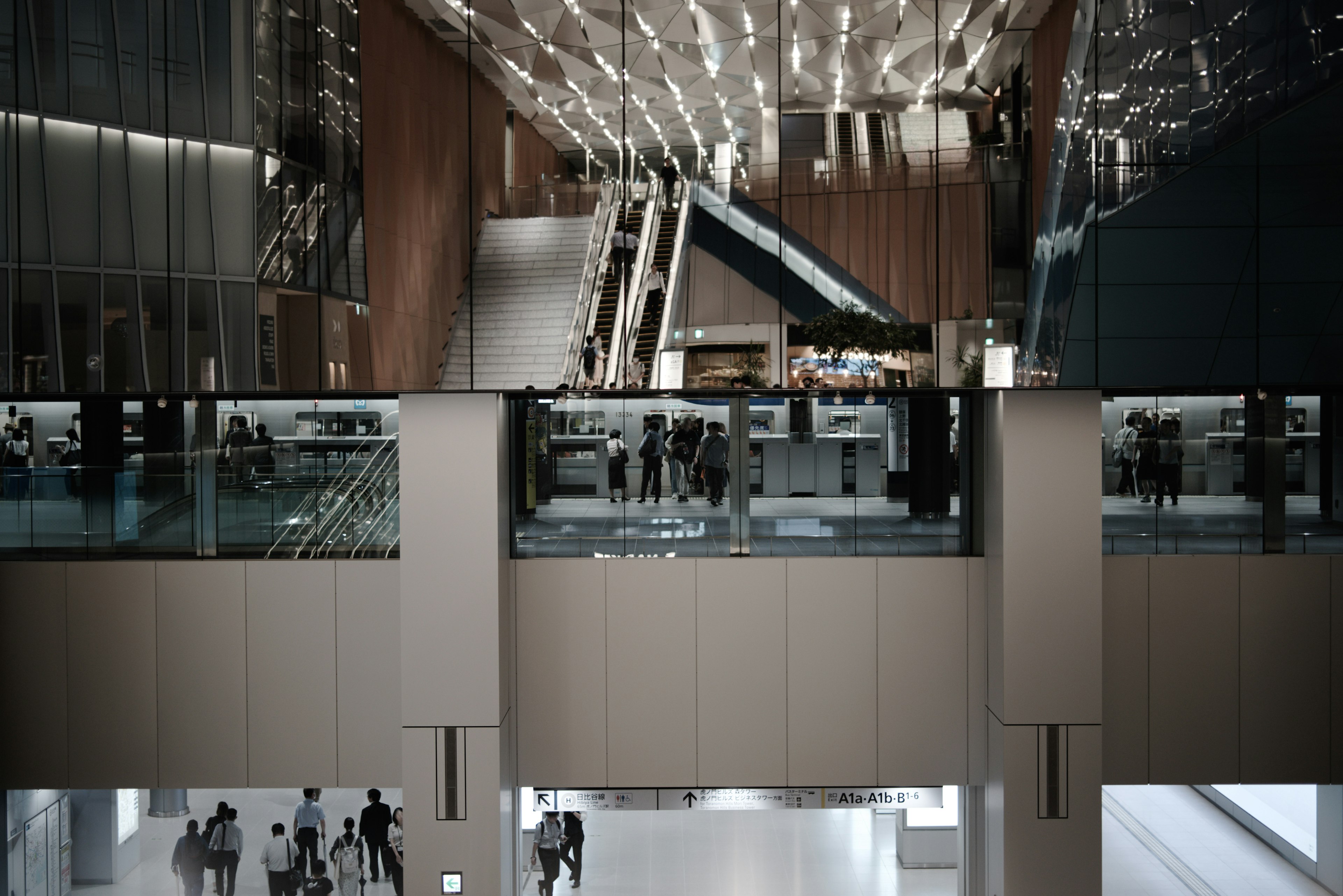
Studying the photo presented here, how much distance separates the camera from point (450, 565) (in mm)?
8719

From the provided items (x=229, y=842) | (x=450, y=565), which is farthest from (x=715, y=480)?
(x=229, y=842)

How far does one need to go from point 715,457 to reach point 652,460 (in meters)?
0.78

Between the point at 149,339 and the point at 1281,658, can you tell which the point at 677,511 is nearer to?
the point at 149,339

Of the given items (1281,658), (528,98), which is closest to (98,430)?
(528,98)

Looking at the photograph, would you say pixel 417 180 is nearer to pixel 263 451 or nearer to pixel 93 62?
pixel 93 62

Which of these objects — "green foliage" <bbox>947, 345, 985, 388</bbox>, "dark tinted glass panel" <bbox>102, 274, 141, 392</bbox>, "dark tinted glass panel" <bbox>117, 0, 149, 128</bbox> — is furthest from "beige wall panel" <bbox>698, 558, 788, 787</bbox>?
"dark tinted glass panel" <bbox>117, 0, 149, 128</bbox>

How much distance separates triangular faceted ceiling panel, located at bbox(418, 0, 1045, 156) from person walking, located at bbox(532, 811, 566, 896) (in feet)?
25.4

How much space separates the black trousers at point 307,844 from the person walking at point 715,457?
21.1 feet

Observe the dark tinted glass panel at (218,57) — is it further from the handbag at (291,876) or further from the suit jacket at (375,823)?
the handbag at (291,876)

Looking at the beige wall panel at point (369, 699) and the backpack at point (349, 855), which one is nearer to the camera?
the beige wall panel at point (369, 699)

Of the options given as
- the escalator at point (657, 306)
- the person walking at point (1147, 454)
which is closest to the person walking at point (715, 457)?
the escalator at point (657, 306)

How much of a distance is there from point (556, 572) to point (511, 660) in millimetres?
1087

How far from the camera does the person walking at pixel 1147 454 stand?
10.1 metres

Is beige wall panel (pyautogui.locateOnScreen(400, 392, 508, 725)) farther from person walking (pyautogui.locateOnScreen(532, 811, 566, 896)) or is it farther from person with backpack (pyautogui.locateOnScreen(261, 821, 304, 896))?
person with backpack (pyautogui.locateOnScreen(261, 821, 304, 896))
